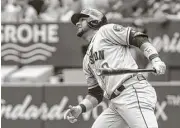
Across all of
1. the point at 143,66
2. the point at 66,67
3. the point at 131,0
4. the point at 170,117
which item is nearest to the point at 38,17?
the point at 66,67

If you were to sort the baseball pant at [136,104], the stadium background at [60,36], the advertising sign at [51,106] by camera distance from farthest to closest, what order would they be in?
the stadium background at [60,36] → the advertising sign at [51,106] → the baseball pant at [136,104]

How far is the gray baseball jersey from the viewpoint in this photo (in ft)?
18.2

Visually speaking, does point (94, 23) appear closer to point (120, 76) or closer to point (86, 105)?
point (120, 76)

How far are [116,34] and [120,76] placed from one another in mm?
418

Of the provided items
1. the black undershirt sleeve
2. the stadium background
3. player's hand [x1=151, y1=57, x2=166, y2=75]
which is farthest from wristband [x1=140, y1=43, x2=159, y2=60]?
the stadium background

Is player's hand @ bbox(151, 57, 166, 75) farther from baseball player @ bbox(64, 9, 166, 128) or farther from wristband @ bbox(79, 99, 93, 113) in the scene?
wristband @ bbox(79, 99, 93, 113)

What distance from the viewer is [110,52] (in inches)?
220

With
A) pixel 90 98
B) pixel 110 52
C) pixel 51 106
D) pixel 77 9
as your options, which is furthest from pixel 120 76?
pixel 77 9

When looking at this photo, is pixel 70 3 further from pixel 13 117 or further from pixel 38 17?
pixel 13 117

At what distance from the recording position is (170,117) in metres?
9.47

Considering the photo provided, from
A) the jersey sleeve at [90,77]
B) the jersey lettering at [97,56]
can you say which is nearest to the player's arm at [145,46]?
the jersey lettering at [97,56]

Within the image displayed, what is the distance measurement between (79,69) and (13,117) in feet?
11.0

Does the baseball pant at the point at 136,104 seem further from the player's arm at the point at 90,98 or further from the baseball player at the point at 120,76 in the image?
the player's arm at the point at 90,98

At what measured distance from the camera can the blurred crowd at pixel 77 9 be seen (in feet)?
42.0
